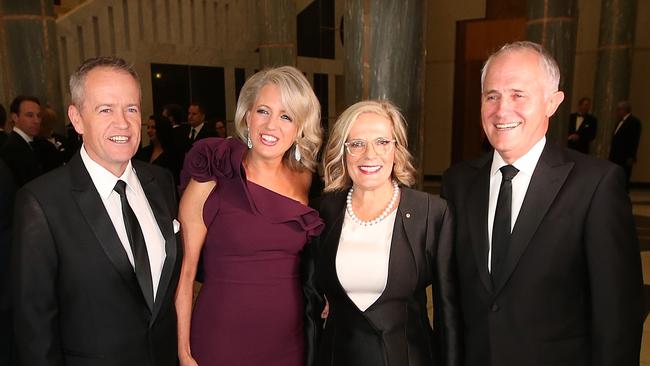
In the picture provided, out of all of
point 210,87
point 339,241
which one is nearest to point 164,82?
point 210,87

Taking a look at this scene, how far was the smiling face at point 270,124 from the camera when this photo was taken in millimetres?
2129

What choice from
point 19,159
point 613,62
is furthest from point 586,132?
point 19,159

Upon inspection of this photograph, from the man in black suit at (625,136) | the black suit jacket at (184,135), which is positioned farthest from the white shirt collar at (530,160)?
the man in black suit at (625,136)

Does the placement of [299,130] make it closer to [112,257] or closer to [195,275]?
[195,275]

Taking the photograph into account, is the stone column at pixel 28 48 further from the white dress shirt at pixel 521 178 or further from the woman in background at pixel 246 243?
the white dress shirt at pixel 521 178

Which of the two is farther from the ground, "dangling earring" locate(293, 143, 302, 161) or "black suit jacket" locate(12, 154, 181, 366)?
"dangling earring" locate(293, 143, 302, 161)

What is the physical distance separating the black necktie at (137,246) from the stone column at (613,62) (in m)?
9.60

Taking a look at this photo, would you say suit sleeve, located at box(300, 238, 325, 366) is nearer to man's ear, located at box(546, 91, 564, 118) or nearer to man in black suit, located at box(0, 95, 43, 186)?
man's ear, located at box(546, 91, 564, 118)

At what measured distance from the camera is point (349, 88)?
9.71ft

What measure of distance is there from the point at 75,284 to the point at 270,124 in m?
0.95

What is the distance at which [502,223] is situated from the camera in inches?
69.4

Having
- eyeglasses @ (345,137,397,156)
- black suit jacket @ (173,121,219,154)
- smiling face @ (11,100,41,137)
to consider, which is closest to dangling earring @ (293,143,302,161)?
eyeglasses @ (345,137,397,156)

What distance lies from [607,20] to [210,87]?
7.79m

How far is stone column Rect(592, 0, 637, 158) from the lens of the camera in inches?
368
